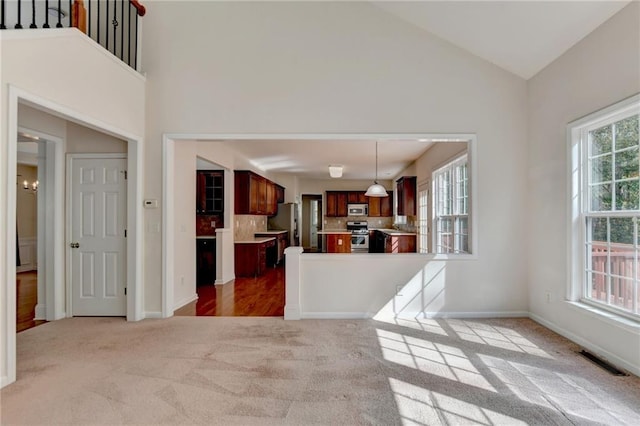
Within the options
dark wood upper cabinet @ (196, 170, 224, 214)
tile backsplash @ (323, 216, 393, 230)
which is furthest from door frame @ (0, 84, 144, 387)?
tile backsplash @ (323, 216, 393, 230)

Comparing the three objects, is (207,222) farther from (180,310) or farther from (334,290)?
(334,290)

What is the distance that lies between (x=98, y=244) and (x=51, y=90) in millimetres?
1951

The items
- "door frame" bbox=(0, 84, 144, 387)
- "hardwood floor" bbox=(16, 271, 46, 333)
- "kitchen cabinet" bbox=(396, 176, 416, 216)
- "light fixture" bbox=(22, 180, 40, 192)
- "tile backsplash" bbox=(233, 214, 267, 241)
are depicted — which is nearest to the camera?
"door frame" bbox=(0, 84, 144, 387)

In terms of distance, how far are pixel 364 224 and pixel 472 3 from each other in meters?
7.80

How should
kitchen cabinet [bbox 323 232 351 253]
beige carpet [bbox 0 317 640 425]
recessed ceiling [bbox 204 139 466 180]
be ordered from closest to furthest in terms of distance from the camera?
beige carpet [bbox 0 317 640 425], recessed ceiling [bbox 204 139 466 180], kitchen cabinet [bbox 323 232 351 253]

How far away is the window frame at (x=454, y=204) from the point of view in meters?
4.03

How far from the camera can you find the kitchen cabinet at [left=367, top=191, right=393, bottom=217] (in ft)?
34.8

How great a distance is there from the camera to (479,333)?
3.41 metres

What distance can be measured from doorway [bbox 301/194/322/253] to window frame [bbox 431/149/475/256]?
18.9 feet

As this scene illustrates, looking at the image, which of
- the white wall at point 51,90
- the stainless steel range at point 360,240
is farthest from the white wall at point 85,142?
the stainless steel range at point 360,240

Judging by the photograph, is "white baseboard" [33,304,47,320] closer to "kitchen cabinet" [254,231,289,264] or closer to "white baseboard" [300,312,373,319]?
"white baseboard" [300,312,373,319]

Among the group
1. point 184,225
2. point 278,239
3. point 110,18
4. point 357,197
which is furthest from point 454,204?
point 357,197

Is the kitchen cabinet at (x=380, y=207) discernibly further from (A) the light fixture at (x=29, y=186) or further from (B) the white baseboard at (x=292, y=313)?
(A) the light fixture at (x=29, y=186)

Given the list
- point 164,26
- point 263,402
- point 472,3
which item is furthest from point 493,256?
point 164,26
